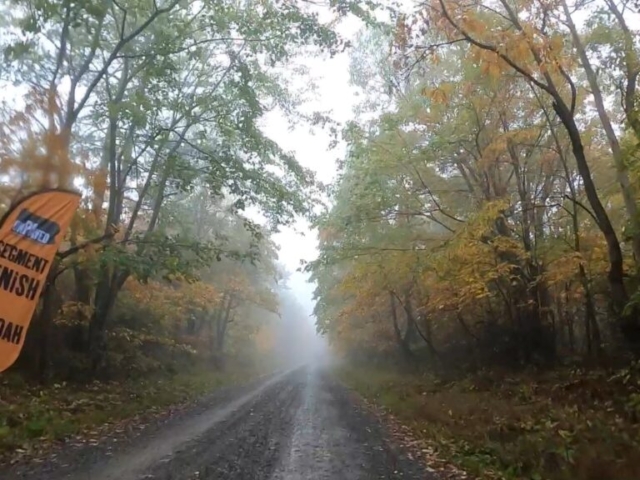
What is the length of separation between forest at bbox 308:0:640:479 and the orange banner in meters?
5.85

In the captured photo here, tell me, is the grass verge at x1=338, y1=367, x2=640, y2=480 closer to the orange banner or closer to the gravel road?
the gravel road

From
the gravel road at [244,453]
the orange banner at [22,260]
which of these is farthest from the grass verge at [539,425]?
the orange banner at [22,260]

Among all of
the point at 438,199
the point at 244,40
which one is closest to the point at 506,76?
the point at 438,199

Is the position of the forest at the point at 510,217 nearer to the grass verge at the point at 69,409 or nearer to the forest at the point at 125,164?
the forest at the point at 125,164

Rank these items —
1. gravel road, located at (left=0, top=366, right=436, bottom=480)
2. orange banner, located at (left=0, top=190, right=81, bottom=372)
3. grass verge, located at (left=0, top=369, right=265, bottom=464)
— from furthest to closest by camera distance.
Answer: grass verge, located at (left=0, top=369, right=265, bottom=464)
gravel road, located at (left=0, top=366, right=436, bottom=480)
orange banner, located at (left=0, top=190, right=81, bottom=372)

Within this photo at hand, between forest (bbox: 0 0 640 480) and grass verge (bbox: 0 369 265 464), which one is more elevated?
forest (bbox: 0 0 640 480)

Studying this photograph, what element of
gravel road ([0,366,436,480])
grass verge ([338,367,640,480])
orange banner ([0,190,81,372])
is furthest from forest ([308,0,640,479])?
orange banner ([0,190,81,372])

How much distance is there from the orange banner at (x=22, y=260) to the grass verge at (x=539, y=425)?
5855 millimetres

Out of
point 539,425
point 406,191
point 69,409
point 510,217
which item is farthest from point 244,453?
point 510,217

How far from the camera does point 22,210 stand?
5.45 meters

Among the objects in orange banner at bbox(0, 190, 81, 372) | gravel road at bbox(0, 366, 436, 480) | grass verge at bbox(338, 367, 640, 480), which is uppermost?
orange banner at bbox(0, 190, 81, 372)

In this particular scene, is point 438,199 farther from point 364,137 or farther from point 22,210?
point 22,210

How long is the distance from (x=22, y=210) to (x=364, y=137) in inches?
427

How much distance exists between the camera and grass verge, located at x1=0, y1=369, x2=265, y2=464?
8547 mm
